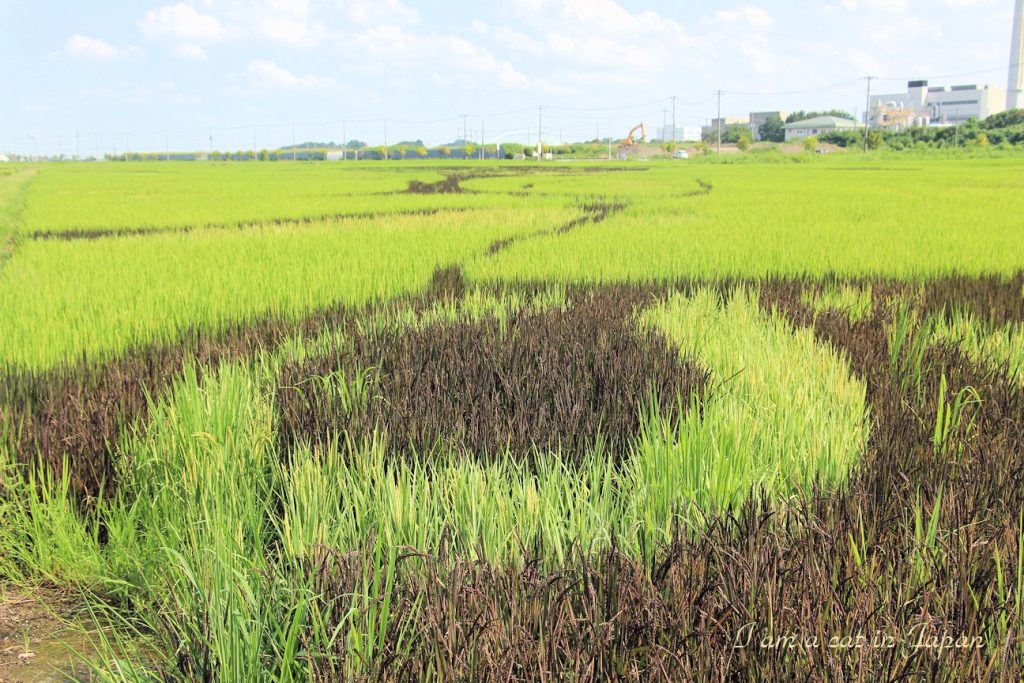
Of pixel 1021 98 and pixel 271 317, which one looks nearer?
pixel 271 317

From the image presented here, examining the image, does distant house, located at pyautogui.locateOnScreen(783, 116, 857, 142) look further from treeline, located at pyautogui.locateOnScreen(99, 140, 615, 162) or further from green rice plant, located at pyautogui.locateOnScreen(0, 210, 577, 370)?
green rice plant, located at pyautogui.locateOnScreen(0, 210, 577, 370)

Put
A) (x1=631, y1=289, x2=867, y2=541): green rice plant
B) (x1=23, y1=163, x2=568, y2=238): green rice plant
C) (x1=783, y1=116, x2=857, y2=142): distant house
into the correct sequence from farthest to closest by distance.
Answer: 1. (x1=783, y1=116, x2=857, y2=142): distant house
2. (x1=23, y1=163, x2=568, y2=238): green rice plant
3. (x1=631, y1=289, x2=867, y2=541): green rice plant

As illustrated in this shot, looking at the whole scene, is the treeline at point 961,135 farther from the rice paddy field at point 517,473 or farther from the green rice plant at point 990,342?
the rice paddy field at point 517,473

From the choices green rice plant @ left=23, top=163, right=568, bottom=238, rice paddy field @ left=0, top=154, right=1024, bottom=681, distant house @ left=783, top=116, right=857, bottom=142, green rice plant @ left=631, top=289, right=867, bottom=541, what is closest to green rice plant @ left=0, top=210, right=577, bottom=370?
rice paddy field @ left=0, top=154, right=1024, bottom=681

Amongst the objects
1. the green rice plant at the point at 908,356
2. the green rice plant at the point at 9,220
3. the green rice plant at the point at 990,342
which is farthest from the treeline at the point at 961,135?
the green rice plant at the point at 908,356

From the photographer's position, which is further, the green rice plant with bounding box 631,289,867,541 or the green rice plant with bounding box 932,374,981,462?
the green rice plant with bounding box 932,374,981,462

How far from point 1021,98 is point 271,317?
132 meters

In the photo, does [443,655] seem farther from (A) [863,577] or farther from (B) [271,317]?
(B) [271,317]

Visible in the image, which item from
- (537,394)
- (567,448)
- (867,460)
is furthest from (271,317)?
(867,460)

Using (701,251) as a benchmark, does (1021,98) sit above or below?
above

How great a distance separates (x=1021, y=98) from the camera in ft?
356

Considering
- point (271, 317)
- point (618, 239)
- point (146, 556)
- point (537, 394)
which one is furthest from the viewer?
point (618, 239)

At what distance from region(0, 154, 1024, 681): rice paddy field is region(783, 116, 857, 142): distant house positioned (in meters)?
98.0

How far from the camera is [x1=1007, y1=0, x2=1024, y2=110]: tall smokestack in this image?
341ft
